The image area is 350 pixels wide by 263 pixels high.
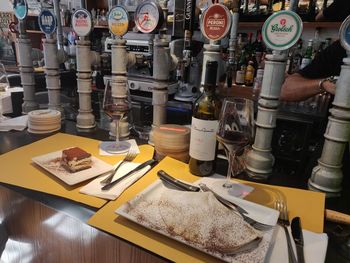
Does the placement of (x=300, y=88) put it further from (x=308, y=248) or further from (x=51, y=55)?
(x=51, y=55)

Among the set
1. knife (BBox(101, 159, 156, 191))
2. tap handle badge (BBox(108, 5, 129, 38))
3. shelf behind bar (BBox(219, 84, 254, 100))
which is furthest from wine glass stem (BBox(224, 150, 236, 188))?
shelf behind bar (BBox(219, 84, 254, 100))

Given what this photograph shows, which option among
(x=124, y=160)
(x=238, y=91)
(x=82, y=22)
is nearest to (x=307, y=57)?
(x=238, y=91)

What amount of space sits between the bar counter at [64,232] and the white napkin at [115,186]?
40 millimetres

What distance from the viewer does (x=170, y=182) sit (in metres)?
0.63

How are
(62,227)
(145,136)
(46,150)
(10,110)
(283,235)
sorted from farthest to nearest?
(10,110)
(145,136)
(46,150)
(62,227)
(283,235)

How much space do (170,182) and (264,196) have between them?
0.22m

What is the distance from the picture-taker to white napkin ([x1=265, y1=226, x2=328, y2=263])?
0.42m

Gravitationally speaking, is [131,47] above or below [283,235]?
above

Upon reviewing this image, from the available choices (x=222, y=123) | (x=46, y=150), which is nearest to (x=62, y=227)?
(x=46, y=150)

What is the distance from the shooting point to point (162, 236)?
0.47 meters

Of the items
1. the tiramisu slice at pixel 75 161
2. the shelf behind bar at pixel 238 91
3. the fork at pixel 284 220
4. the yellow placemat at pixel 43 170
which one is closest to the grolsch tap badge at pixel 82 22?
the yellow placemat at pixel 43 170

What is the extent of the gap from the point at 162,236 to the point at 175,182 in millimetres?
168

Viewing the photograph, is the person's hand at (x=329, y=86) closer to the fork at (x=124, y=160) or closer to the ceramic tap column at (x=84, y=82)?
the fork at (x=124, y=160)

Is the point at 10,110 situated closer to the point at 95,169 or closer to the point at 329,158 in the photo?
the point at 95,169
